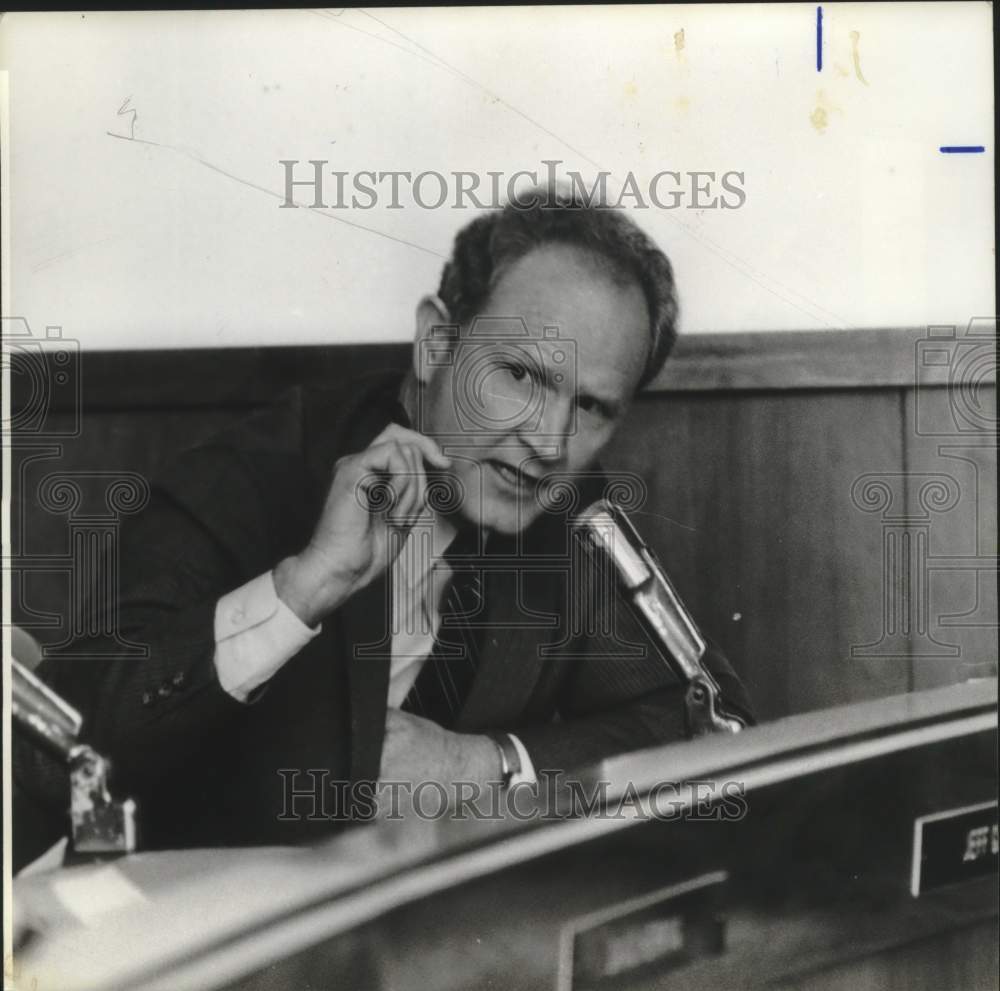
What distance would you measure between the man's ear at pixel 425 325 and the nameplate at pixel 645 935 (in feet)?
2.98

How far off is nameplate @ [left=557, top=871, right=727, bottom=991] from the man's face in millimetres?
646

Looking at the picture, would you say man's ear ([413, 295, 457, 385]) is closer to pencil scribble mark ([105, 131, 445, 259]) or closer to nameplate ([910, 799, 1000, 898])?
pencil scribble mark ([105, 131, 445, 259])

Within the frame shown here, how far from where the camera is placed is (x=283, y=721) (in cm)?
188

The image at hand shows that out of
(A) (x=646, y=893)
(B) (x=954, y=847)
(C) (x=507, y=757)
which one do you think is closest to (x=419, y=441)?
(C) (x=507, y=757)

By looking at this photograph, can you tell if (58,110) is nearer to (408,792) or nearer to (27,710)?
(27,710)

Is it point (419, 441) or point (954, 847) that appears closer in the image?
point (419, 441)

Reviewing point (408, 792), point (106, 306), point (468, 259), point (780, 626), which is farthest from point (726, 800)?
point (106, 306)

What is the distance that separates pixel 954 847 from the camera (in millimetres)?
2014
